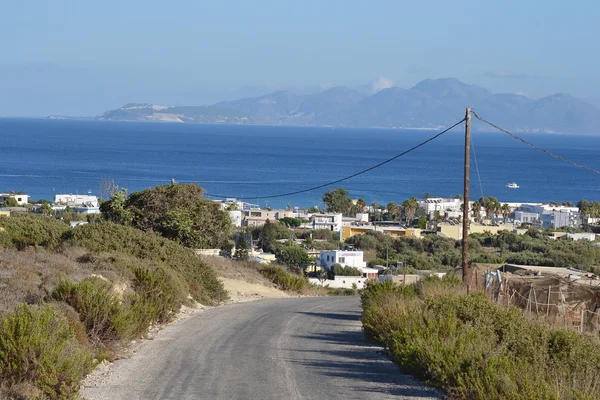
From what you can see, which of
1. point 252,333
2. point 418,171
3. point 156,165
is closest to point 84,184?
point 156,165

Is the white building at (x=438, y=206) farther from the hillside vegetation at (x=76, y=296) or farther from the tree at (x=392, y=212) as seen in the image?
the hillside vegetation at (x=76, y=296)

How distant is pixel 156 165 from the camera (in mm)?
152125

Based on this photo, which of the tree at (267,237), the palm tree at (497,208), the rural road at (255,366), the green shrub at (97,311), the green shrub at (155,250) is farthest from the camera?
the palm tree at (497,208)

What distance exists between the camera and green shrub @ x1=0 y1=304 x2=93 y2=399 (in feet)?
29.5

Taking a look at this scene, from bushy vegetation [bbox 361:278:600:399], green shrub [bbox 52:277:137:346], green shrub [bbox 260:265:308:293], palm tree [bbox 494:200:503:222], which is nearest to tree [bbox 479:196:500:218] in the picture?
palm tree [bbox 494:200:503:222]

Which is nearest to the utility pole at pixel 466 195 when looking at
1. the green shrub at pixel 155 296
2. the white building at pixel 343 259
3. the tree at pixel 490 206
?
the green shrub at pixel 155 296

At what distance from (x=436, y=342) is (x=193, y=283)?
13.2 meters

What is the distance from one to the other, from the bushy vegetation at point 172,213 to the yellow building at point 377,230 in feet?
141

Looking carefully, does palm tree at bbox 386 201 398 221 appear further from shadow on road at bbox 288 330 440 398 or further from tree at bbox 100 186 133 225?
shadow on road at bbox 288 330 440 398

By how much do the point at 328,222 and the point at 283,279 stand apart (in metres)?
53.7

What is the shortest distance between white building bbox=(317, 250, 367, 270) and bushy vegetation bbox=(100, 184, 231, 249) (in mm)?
21029

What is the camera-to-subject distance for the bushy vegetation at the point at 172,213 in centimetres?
3278

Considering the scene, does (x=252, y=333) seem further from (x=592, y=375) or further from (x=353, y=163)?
(x=353, y=163)

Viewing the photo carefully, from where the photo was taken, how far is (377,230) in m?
79.4
